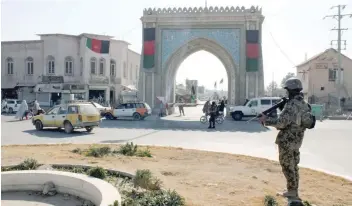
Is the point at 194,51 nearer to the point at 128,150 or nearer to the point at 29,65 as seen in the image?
the point at 29,65

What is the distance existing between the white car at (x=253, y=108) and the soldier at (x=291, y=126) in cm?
2007

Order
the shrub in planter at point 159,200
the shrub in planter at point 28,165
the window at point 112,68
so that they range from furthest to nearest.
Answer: the window at point 112,68 < the shrub in planter at point 28,165 < the shrub in planter at point 159,200

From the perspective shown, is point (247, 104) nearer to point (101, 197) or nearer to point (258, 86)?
point (258, 86)

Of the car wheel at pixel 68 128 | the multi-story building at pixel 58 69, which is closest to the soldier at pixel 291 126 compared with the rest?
the car wheel at pixel 68 128

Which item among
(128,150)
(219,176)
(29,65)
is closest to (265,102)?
(128,150)

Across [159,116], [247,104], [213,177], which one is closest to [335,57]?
[247,104]

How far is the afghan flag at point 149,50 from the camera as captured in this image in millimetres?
29344

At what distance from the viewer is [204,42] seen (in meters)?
29.8

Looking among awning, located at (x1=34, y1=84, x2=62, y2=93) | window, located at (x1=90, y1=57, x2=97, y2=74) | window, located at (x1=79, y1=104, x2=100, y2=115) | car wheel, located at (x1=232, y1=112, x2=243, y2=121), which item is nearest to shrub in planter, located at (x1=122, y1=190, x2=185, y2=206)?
window, located at (x1=79, y1=104, x2=100, y2=115)

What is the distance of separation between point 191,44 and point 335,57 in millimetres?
21426

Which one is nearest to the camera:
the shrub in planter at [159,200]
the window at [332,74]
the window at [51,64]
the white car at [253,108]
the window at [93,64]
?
the shrub in planter at [159,200]

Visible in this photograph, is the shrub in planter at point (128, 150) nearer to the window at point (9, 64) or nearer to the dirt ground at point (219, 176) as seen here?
the dirt ground at point (219, 176)

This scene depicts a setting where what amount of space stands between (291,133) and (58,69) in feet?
121

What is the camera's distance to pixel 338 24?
34969mm
